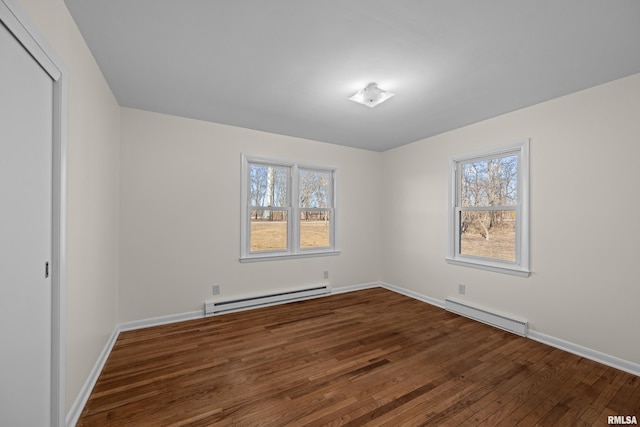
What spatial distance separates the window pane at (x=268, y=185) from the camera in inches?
156

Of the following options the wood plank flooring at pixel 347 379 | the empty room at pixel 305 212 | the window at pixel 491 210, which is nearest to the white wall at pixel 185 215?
the empty room at pixel 305 212

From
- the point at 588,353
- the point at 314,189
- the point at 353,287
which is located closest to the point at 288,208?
the point at 314,189

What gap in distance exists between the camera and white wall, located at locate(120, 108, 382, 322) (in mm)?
3104

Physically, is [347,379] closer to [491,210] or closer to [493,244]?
[493,244]

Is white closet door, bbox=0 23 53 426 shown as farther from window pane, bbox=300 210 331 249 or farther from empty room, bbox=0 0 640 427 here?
window pane, bbox=300 210 331 249

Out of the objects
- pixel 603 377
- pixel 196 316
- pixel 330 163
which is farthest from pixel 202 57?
pixel 603 377

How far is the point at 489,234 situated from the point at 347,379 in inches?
104

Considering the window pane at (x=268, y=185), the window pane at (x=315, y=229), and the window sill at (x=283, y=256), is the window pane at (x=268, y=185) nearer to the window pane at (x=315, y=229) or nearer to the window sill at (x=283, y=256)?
the window pane at (x=315, y=229)

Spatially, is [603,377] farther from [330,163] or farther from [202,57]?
[202,57]

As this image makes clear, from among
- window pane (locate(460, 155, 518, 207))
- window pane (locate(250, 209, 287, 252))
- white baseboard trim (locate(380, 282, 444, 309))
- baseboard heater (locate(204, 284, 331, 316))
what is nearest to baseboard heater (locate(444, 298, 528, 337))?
white baseboard trim (locate(380, 282, 444, 309))

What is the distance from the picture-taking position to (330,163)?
4.53 metres

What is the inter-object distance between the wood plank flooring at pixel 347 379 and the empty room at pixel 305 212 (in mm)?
23

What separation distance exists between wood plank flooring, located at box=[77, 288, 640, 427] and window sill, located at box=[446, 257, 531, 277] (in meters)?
0.70

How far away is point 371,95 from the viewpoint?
256 cm
